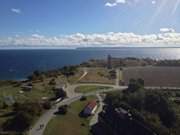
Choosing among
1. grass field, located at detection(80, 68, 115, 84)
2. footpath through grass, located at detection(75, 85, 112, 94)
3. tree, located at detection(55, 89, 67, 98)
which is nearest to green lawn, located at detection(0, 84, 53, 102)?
tree, located at detection(55, 89, 67, 98)

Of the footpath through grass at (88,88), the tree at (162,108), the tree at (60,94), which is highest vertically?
the tree at (162,108)

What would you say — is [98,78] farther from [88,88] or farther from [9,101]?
[9,101]

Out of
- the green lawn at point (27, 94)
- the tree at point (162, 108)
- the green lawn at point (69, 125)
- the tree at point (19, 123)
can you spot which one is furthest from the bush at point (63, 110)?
the tree at point (162, 108)

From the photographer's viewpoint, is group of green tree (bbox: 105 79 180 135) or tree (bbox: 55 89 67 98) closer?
group of green tree (bbox: 105 79 180 135)

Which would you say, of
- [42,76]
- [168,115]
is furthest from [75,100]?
[42,76]

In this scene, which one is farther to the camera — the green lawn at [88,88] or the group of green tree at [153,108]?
the green lawn at [88,88]

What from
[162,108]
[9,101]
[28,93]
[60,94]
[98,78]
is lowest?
[98,78]

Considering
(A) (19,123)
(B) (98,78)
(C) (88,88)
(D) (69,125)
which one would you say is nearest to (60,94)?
(C) (88,88)

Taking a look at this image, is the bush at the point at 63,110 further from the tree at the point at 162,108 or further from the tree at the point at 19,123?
the tree at the point at 162,108

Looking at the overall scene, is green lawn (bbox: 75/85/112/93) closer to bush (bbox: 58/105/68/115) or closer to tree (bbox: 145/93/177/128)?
bush (bbox: 58/105/68/115)

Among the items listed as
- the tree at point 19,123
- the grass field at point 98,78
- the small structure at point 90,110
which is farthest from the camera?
the grass field at point 98,78
